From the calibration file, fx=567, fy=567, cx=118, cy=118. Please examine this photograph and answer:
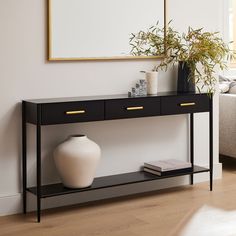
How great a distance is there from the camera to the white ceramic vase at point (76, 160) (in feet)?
12.4

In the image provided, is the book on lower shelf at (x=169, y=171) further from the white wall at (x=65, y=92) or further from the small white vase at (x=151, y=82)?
the small white vase at (x=151, y=82)

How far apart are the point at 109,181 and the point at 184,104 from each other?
82cm

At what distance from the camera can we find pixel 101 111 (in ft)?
12.6

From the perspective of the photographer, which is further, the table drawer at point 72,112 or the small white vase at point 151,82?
the small white vase at point 151,82

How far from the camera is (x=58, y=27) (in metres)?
3.93

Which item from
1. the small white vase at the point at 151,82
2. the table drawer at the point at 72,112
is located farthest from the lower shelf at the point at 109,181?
the small white vase at the point at 151,82

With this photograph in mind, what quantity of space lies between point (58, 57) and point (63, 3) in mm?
375

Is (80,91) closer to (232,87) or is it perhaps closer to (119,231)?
(119,231)

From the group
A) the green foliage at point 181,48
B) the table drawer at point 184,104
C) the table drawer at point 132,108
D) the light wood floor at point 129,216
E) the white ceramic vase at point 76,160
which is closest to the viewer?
the light wood floor at point 129,216

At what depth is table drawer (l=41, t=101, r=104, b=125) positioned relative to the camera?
364 cm

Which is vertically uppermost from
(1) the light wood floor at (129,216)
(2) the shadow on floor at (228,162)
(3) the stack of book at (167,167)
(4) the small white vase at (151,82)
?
(4) the small white vase at (151,82)

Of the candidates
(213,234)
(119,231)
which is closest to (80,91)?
(119,231)

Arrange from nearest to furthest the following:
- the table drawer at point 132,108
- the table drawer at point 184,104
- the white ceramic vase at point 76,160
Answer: the white ceramic vase at point 76,160 → the table drawer at point 132,108 → the table drawer at point 184,104

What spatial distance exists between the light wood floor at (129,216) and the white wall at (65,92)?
0.19 meters
